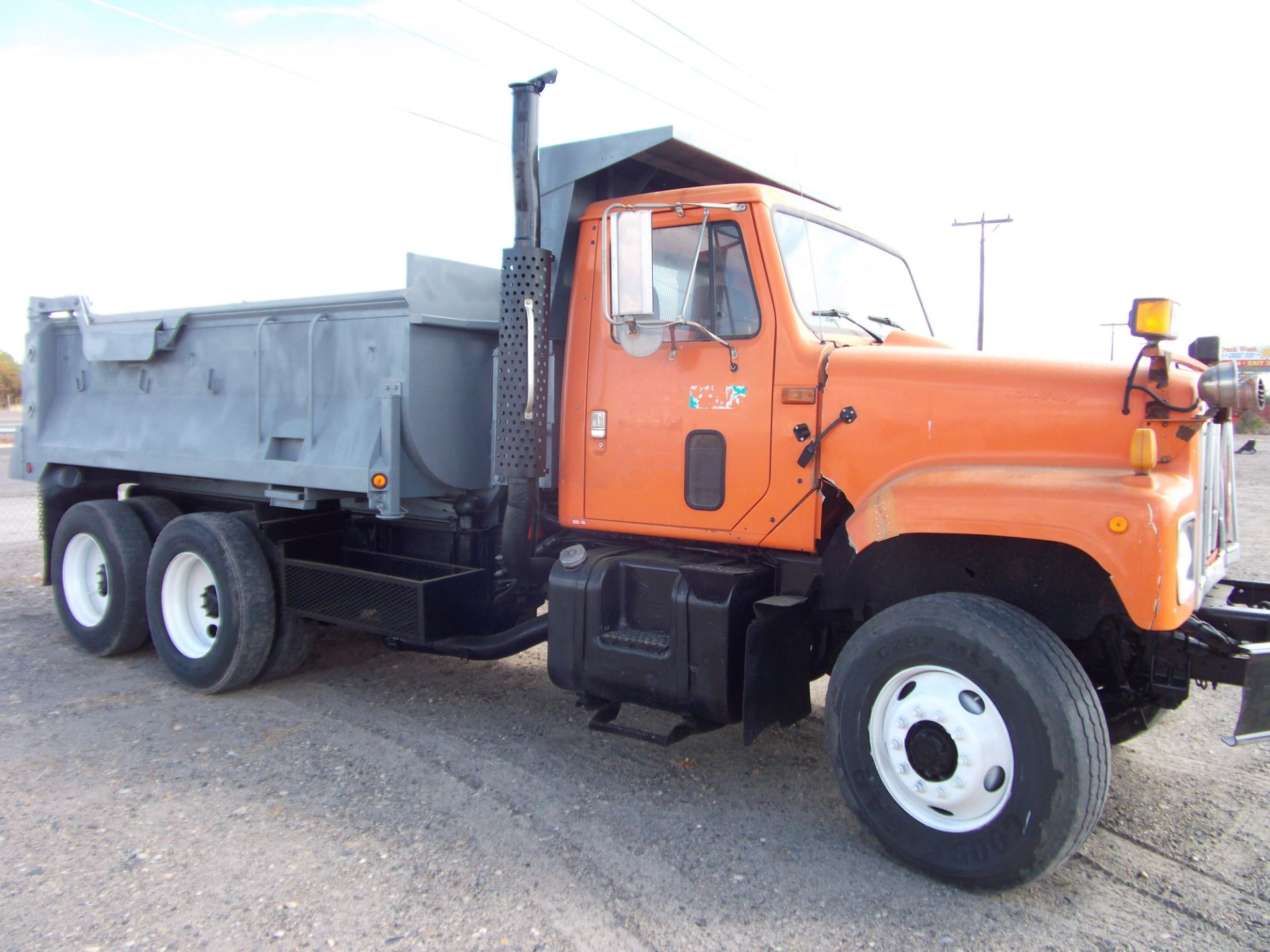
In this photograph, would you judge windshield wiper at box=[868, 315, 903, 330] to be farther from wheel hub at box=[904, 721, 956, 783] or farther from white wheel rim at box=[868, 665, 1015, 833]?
wheel hub at box=[904, 721, 956, 783]

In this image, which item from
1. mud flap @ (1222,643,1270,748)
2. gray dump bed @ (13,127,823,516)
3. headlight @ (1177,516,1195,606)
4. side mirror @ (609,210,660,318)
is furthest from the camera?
gray dump bed @ (13,127,823,516)

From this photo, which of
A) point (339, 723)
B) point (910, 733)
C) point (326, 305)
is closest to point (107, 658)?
point (339, 723)

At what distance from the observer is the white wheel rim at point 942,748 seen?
339 centimetres

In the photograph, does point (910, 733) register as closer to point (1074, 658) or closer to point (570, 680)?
point (1074, 658)

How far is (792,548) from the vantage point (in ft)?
13.4

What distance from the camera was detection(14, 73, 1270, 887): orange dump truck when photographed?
337 centimetres

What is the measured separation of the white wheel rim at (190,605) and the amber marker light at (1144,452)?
17.1 ft

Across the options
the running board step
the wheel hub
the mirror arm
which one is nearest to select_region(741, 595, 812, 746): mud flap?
the running board step

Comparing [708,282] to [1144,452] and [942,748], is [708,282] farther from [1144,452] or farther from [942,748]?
[942,748]

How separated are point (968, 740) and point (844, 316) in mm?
1995

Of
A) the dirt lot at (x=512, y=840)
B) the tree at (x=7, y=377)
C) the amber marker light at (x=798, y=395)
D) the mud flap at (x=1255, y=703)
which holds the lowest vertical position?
the dirt lot at (x=512, y=840)

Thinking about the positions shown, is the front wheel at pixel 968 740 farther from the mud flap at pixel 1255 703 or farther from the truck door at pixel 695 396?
the truck door at pixel 695 396

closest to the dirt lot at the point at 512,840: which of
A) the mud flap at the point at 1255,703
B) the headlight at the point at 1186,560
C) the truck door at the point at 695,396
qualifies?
the mud flap at the point at 1255,703

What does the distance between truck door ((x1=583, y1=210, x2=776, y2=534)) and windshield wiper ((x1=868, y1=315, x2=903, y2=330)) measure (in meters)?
0.77
